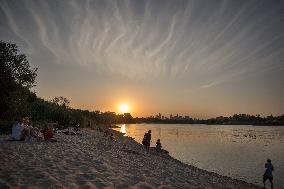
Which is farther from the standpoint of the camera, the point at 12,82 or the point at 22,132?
the point at 12,82

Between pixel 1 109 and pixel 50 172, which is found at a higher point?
pixel 1 109

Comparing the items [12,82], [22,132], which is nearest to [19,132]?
[22,132]

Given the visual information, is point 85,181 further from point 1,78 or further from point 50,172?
point 1,78

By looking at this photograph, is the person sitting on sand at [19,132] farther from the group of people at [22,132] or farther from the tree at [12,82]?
the tree at [12,82]

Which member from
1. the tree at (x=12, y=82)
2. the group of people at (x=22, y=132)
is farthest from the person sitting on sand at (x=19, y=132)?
the tree at (x=12, y=82)

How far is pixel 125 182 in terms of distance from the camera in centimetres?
1158

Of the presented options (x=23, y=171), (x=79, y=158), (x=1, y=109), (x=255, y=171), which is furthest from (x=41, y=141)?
(x=255, y=171)

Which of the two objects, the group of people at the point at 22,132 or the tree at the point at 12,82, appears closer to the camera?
the group of people at the point at 22,132

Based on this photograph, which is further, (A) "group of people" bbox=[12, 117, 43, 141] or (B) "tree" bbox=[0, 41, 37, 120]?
(B) "tree" bbox=[0, 41, 37, 120]

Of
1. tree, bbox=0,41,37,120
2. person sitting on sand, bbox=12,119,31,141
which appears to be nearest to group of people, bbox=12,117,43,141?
person sitting on sand, bbox=12,119,31,141

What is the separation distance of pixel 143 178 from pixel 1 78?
111ft

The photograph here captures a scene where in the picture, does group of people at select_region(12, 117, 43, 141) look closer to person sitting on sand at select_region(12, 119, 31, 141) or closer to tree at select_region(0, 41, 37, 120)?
person sitting on sand at select_region(12, 119, 31, 141)

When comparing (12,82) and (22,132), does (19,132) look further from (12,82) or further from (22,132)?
→ (12,82)

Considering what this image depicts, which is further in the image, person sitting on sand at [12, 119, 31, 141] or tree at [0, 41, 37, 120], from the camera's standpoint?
tree at [0, 41, 37, 120]
